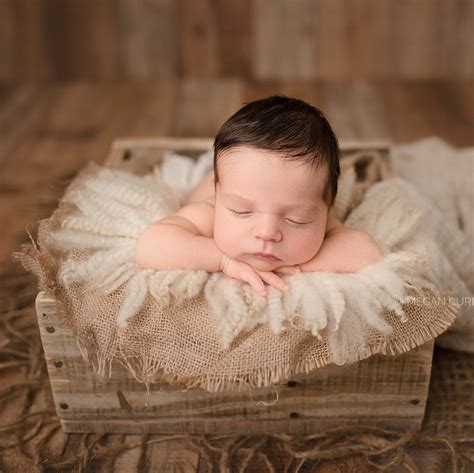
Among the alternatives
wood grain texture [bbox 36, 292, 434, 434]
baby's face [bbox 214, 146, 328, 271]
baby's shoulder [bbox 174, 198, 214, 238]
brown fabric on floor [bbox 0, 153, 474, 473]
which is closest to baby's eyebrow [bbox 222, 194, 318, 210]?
baby's face [bbox 214, 146, 328, 271]

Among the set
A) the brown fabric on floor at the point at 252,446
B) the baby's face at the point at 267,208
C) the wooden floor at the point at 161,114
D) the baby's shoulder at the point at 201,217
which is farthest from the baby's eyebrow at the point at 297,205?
the wooden floor at the point at 161,114

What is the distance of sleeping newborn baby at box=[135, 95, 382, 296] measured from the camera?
88 centimetres

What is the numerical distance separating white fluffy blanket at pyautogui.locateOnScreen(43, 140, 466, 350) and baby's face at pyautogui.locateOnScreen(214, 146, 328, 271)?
0.04 metres

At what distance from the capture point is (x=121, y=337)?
0.88 m

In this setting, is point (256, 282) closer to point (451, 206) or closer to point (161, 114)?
point (451, 206)

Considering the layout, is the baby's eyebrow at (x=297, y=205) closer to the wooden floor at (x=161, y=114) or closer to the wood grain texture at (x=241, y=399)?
→ the wood grain texture at (x=241, y=399)

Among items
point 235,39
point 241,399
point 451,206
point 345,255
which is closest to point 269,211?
point 345,255

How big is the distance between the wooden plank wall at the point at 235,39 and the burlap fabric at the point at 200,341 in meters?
1.74

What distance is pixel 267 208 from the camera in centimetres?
89

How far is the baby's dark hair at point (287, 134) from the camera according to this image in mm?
874

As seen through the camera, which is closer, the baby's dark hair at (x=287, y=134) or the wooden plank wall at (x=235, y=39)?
the baby's dark hair at (x=287, y=134)

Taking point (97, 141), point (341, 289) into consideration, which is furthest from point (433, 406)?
point (97, 141)

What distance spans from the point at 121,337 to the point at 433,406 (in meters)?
0.48

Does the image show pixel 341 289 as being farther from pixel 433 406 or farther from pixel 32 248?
Answer: pixel 32 248
